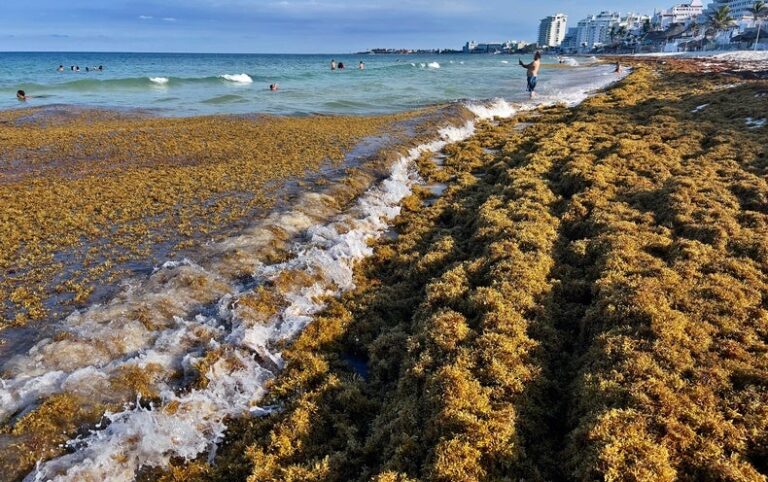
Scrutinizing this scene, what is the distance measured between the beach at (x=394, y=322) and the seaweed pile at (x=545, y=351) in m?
0.04

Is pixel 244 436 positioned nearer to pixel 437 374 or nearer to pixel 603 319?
pixel 437 374

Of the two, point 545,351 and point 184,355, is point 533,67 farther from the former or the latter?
point 184,355

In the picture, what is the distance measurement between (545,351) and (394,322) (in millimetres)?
2868

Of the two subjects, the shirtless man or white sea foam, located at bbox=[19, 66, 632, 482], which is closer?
white sea foam, located at bbox=[19, 66, 632, 482]

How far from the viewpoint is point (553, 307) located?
26.7ft

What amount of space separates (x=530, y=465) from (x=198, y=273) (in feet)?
25.2

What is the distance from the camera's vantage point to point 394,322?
8758 mm

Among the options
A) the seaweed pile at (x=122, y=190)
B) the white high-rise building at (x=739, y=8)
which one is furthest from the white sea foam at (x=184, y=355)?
the white high-rise building at (x=739, y=8)

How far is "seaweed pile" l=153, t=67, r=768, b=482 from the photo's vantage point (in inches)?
205

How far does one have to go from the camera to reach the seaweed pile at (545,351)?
5.22 meters

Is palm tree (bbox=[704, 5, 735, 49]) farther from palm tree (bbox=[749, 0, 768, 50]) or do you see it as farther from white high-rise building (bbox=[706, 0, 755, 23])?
white high-rise building (bbox=[706, 0, 755, 23])

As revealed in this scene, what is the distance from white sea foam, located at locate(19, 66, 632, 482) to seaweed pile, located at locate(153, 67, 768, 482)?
363 mm

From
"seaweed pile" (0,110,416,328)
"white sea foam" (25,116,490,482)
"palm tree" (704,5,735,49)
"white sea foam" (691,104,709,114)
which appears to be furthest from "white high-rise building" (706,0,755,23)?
"white sea foam" (25,116,490,482)

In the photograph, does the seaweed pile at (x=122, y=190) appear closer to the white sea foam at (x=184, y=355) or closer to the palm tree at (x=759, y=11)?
the white sea foam at (x=184, y=355)
